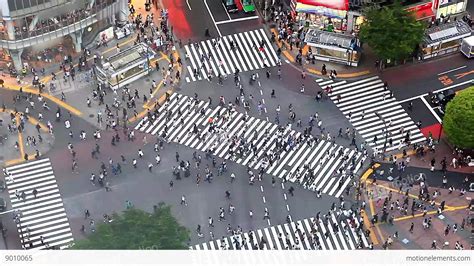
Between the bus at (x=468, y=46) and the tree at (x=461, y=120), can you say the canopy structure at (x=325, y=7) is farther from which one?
the tree at (x=461, y=120)

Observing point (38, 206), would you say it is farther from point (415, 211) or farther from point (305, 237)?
point (415, 211)

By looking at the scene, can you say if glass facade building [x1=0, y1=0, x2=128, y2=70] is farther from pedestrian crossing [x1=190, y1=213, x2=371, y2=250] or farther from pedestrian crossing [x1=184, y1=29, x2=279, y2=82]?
pedestrian crossing [x1=190, y1=213, x2=371, y2=250]

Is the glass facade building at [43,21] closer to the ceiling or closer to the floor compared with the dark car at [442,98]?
closer to the ceiling

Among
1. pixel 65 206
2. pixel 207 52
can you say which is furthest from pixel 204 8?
pixel 65 206

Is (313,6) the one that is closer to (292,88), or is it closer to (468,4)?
(292,88)

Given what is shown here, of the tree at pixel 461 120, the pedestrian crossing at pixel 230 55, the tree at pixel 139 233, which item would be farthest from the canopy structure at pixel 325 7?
the tree at pixel 139 233

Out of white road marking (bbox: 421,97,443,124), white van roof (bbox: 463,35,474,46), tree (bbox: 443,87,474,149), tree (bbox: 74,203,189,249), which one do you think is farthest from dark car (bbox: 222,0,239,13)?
tree (bbox: 74,203,189,249)

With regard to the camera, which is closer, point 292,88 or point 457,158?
A: point 457,158
